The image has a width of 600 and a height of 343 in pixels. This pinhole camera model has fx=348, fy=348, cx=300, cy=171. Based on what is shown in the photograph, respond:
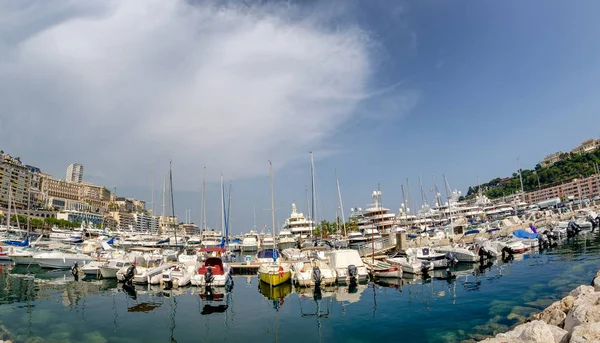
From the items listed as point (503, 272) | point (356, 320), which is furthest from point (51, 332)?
point (503, 272)

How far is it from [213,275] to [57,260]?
2799cm

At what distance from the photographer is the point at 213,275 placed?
98.2 ft

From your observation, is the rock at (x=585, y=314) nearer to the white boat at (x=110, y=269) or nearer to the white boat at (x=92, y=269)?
the white boat at (x=110, y=269)

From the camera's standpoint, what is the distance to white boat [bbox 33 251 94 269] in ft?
146

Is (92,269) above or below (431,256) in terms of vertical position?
above

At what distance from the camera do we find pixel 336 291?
27.8 metres

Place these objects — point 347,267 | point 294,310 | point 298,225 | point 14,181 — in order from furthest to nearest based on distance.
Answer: point 14,181, point 298,225, point 347,267, point 294,310

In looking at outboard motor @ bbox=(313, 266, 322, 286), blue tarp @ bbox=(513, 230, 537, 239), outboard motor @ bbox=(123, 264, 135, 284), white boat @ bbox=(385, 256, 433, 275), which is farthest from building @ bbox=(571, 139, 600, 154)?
outboard motor @ bbox=(123, 264, 135, 284)

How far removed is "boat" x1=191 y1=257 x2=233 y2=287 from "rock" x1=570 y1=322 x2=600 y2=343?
25.2 m

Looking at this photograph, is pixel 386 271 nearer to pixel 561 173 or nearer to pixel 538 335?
pixel 538 335

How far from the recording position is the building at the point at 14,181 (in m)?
137

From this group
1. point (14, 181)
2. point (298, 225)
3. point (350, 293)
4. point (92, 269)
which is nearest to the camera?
point (350, 293)

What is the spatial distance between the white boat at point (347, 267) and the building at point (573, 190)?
136 m

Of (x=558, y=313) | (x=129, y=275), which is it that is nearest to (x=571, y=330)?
(x=558, y=313)
